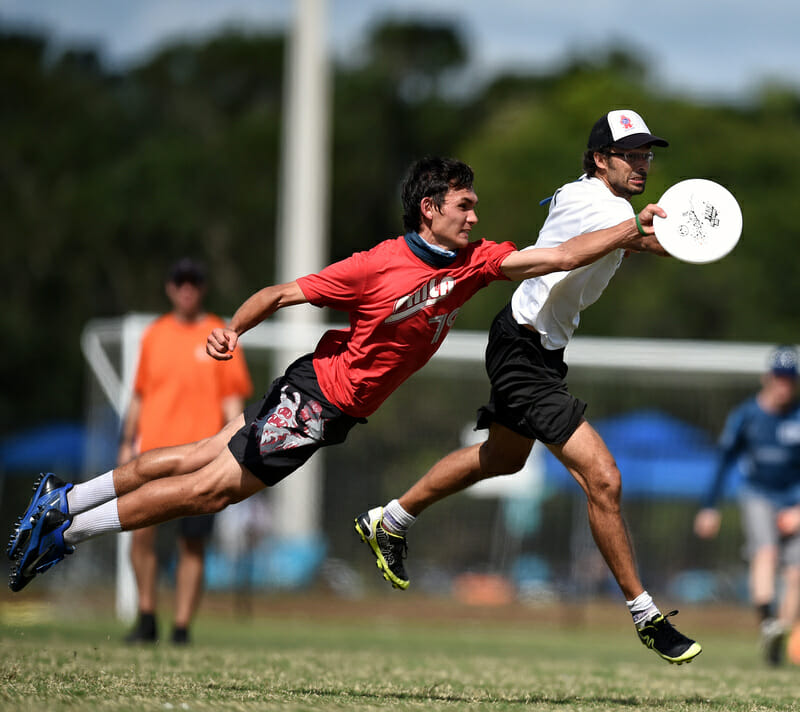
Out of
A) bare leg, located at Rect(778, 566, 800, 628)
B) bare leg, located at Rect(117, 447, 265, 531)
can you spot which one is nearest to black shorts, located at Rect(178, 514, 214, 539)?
bare leg, located at Rect(117, 447, 265, 531)

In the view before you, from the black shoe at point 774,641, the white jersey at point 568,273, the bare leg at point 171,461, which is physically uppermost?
the white jersey at point 568,273

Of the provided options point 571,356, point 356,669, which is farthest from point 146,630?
point 571,356

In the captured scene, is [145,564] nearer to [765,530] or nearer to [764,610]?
[764,610]

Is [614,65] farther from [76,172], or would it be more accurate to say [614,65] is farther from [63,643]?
[63,643]

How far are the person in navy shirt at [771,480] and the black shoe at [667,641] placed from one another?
4.21 m

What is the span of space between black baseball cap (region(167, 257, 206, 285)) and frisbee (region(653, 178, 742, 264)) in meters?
4.38

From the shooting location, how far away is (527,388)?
6.67 metres

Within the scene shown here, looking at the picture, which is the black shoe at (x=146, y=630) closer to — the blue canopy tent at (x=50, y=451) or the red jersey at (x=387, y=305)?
the red jersey at (x=387, y=305)

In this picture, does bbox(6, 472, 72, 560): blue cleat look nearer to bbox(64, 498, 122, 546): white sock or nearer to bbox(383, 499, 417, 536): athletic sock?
bbox(64, 498, 122, 546): white sock

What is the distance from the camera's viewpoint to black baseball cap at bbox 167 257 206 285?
31.4ft

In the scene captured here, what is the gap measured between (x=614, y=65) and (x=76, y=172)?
1048 inches

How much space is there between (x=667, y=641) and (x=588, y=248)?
1936mm

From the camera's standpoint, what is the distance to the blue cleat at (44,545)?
6602 mm

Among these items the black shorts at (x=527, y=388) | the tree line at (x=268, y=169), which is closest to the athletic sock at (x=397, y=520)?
the black shorts at (x=527, y=388)
